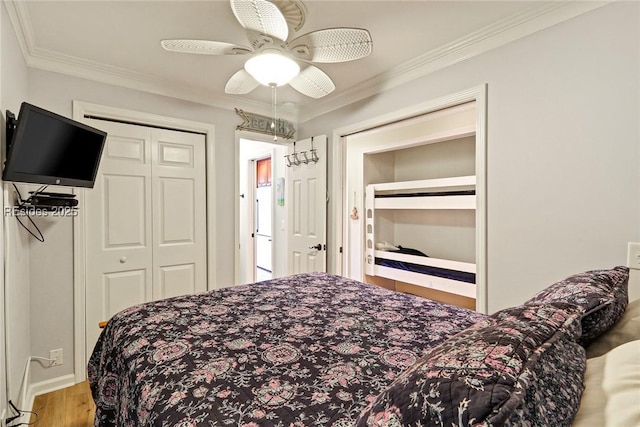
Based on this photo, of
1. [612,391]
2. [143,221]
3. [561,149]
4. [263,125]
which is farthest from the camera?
[263,125]

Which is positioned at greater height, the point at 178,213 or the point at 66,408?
the point at 178,213

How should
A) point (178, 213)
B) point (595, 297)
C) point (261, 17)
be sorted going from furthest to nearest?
point (178, 213) < point (261, 17) < point (595, 297)

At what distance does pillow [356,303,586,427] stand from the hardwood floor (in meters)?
2.45

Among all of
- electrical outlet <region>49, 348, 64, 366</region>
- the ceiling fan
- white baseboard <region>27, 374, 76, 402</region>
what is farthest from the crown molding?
white baseboard <region>27, 374, 76, 402</region>

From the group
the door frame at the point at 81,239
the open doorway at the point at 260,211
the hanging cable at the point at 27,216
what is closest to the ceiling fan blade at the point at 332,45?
the door frame at the point at 81,239

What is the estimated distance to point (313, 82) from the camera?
6.91 ft

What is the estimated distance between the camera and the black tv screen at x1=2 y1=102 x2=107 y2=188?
152cm

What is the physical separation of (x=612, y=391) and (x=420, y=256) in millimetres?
2640

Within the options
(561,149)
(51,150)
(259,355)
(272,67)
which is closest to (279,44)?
(272,67)

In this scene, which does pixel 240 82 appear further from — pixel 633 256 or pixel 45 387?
pixel 45 387

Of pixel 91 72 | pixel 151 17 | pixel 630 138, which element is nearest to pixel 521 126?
pixel 630 138

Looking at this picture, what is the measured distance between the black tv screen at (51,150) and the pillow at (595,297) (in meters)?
2.31

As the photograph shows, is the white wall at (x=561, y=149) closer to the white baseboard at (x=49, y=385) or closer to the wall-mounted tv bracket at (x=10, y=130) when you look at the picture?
the wall-mounted tv bracket at (x=10, y=130)

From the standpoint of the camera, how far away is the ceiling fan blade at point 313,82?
79.2 inches
